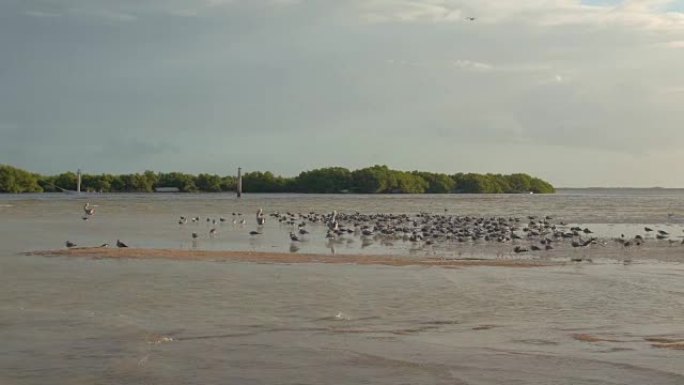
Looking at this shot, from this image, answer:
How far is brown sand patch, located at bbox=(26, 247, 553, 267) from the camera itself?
21812mm

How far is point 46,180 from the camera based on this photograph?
11750cm

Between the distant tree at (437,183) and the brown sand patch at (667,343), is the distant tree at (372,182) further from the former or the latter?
the brown sand patch at (667,343)

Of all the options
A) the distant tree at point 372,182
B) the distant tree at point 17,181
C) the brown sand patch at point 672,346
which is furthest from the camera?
the distant tree at point 372,182

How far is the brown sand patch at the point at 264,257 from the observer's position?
2181cm

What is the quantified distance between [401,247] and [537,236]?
20.9 ft

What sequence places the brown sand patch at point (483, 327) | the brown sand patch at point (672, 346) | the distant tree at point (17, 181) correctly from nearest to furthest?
1. the brown sand patch at point (672, 346)
2. the brown sand patch at point (483, 327)
3. the distant tree at point (17, 181)

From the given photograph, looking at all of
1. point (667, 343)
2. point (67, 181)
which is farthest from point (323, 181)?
point (667, 343)

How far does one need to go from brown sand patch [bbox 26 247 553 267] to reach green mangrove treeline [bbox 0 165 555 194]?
291 ft

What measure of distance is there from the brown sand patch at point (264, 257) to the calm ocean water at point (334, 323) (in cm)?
117

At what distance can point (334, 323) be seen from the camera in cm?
1227

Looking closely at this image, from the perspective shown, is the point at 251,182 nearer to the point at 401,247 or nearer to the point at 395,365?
the point at 401,247

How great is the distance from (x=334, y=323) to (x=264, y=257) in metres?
10.9

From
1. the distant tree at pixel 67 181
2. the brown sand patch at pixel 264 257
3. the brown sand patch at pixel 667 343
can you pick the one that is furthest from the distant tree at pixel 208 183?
the brown sand patch at pixel 667 343

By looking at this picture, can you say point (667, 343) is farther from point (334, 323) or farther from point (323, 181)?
point (323, 181)
